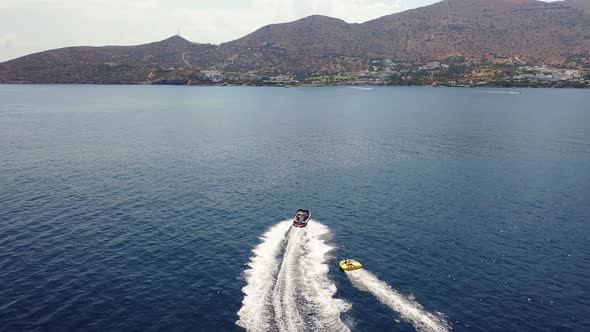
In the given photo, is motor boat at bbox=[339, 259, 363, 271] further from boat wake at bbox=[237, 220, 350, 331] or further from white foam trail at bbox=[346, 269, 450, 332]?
boat wake at bbox=[237, 220, 350, 331]

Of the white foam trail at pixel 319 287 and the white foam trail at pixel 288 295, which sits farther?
the white foam trail at pixel 319 287

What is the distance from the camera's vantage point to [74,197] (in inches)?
4274

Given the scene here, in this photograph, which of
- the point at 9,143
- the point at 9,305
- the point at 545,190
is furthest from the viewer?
the point at 9,143

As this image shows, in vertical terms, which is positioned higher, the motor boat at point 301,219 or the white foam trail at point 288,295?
the motor boat at point 301,219

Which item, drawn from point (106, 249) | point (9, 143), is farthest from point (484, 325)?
point (9, 143)

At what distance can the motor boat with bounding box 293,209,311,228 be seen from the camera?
91.4 m

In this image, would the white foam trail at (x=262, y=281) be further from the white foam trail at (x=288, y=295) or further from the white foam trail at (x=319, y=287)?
the white foam trail at (x=319, y=287)

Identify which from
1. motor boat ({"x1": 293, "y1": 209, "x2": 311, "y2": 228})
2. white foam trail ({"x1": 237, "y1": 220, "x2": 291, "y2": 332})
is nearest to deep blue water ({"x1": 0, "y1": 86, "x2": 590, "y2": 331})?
white foam trail ({"x1": 237, "y1": 220, "x2": 291, "y2": 332})

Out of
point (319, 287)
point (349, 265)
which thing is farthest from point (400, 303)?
point (319, 287)

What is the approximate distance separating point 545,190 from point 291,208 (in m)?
74.1

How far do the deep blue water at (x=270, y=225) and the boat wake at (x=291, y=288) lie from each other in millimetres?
2401

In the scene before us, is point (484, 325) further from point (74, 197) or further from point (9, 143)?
point (9, 143)

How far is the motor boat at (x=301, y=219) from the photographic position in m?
91.4

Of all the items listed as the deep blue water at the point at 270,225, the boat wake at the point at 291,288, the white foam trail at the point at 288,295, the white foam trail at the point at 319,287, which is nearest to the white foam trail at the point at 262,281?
the boat wake at the point at 291,288
